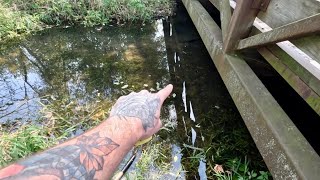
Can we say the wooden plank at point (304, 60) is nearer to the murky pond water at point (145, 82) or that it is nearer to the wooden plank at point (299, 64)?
the wooden plank at point (299, 64)

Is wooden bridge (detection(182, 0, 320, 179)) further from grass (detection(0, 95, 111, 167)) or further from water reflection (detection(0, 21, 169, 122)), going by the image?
water reflection (detection(0, 21, 169, 122))

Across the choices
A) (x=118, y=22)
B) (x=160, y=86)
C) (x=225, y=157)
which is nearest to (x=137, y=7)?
(x=118, y=22)

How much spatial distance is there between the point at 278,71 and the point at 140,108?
1.22m

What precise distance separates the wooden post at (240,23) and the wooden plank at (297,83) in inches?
10.4

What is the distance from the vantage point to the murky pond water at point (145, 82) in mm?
2863

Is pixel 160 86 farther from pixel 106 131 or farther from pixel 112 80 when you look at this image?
pixel 106 131

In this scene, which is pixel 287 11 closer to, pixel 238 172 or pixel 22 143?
pixel 238 172

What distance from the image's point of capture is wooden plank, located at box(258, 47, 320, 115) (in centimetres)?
170

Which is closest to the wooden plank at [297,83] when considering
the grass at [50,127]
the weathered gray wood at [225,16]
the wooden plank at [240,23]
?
the wooden plank at [240,23]

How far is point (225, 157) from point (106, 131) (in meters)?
1.72

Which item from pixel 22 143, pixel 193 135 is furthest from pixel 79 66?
pixel 193 135

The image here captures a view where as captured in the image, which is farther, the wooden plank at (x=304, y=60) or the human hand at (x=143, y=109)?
the wooden plank at (x=304, y=60)

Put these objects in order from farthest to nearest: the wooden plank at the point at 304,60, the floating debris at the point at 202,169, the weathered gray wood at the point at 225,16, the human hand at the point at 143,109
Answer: the weathered gray wood at the point at 225,16 → the floating debris at the point at 202,169 → the wooden plank at the point at 304,60 → the human hand at the point at 143,109

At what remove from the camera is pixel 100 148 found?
1.31 meters
